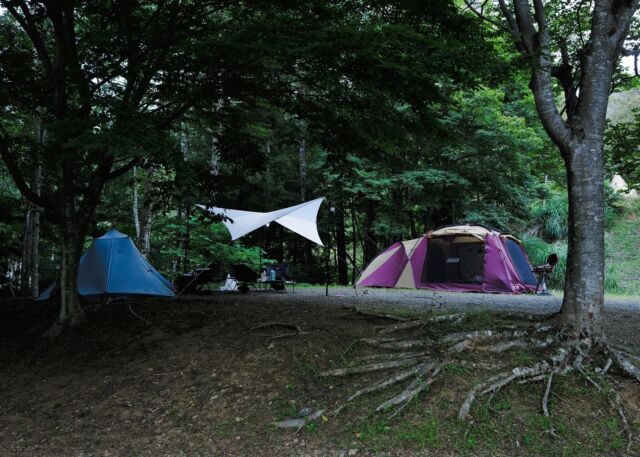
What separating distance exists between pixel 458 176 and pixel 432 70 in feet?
33.3

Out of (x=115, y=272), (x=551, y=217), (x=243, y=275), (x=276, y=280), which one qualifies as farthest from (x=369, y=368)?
(x=551, y=217)

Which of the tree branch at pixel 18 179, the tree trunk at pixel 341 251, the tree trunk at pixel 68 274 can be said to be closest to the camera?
the tree branch at pixel 18 179

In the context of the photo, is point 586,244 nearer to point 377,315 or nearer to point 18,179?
point 377,315

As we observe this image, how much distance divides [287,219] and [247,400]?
6.73m

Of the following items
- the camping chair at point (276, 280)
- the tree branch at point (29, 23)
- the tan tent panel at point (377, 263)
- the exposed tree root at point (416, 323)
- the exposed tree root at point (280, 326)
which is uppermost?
the tree branch at point (29, 23)

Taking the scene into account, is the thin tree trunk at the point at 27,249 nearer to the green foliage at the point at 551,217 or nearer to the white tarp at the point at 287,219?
the white tarp at the point at 287,219

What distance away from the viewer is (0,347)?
5.58 meters

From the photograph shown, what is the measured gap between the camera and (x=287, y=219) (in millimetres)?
10258

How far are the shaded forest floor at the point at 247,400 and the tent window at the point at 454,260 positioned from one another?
534 centimetres

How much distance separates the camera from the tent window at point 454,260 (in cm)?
1088

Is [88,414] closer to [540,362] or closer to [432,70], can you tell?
[540,362]

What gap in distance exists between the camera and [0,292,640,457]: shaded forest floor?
119 inches

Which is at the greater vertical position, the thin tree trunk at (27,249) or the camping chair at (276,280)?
the thin tree trunk at (27,249)

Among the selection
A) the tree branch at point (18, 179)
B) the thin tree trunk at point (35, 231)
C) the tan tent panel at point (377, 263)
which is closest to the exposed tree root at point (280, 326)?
the tree branch at point (18, 179)
